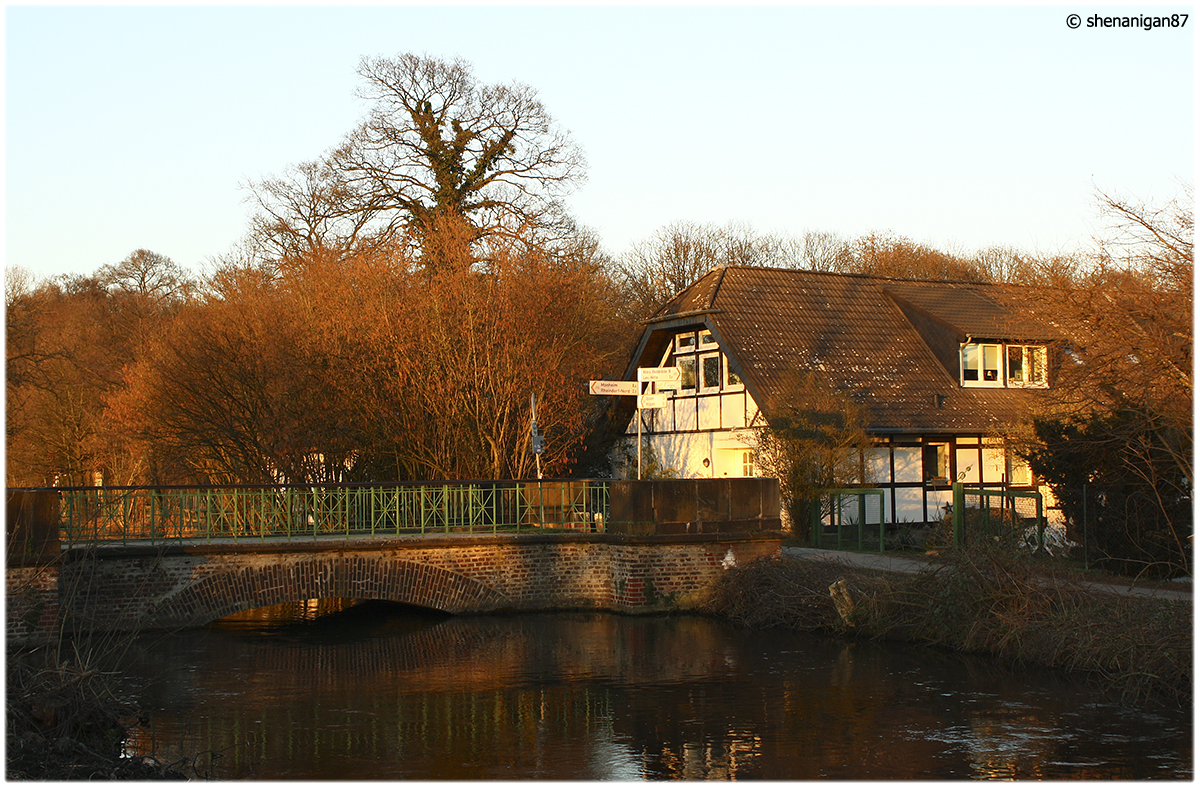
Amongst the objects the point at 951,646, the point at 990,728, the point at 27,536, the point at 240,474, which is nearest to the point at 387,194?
the point at 240,474

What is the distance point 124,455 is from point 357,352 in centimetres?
1067

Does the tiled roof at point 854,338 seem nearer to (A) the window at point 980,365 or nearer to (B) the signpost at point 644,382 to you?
(A) the window at point 980,365

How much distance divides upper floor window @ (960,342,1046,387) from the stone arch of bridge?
14443mm

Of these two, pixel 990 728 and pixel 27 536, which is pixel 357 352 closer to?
pixel 27 536

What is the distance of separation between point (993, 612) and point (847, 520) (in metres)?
11.6

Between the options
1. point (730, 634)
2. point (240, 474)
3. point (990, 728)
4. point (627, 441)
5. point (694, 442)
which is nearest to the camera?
point (990, 728)

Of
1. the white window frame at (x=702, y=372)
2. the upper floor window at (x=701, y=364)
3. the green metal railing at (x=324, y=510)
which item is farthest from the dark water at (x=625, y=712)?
the white window frame at (x=702, y=372)

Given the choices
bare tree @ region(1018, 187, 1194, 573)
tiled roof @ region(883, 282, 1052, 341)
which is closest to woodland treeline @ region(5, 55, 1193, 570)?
bare tree @ region(1018, 187, 1194, 573)

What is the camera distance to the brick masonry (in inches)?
613

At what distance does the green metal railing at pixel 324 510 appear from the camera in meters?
16.1

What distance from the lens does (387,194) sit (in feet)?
105

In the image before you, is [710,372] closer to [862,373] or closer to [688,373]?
[688,373]

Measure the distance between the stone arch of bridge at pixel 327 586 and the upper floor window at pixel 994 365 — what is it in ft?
47.4

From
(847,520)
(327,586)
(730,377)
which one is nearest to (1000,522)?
(847,520)
